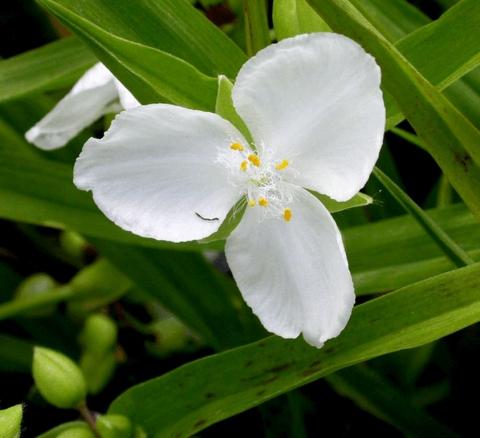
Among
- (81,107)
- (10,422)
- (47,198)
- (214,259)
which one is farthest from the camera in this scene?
(214,259)

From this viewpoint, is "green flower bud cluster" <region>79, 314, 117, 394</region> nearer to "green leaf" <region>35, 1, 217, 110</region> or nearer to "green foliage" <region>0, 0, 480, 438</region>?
"green foliage" <region>0, 0, 480, 438</region>

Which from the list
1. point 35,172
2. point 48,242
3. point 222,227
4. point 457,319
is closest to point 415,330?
point 457,319

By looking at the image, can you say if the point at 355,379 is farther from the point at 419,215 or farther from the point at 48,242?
the point at 48,242

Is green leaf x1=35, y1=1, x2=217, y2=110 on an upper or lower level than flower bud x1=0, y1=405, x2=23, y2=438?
upper

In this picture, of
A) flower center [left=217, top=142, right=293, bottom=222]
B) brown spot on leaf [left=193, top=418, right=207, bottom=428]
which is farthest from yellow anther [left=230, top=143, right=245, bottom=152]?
brown spot on leaf [left=193, top=418, right=207, bottom=428]

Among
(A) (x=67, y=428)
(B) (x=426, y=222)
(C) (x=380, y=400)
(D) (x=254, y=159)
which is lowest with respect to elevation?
(C) (x=380, y=400)

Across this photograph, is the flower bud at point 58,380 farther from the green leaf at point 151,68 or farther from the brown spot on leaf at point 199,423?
the green leaf at point 151,68

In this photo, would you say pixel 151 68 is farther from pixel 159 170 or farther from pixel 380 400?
pixel 380 400

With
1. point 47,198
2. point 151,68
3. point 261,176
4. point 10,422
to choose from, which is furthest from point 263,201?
point 47,198
